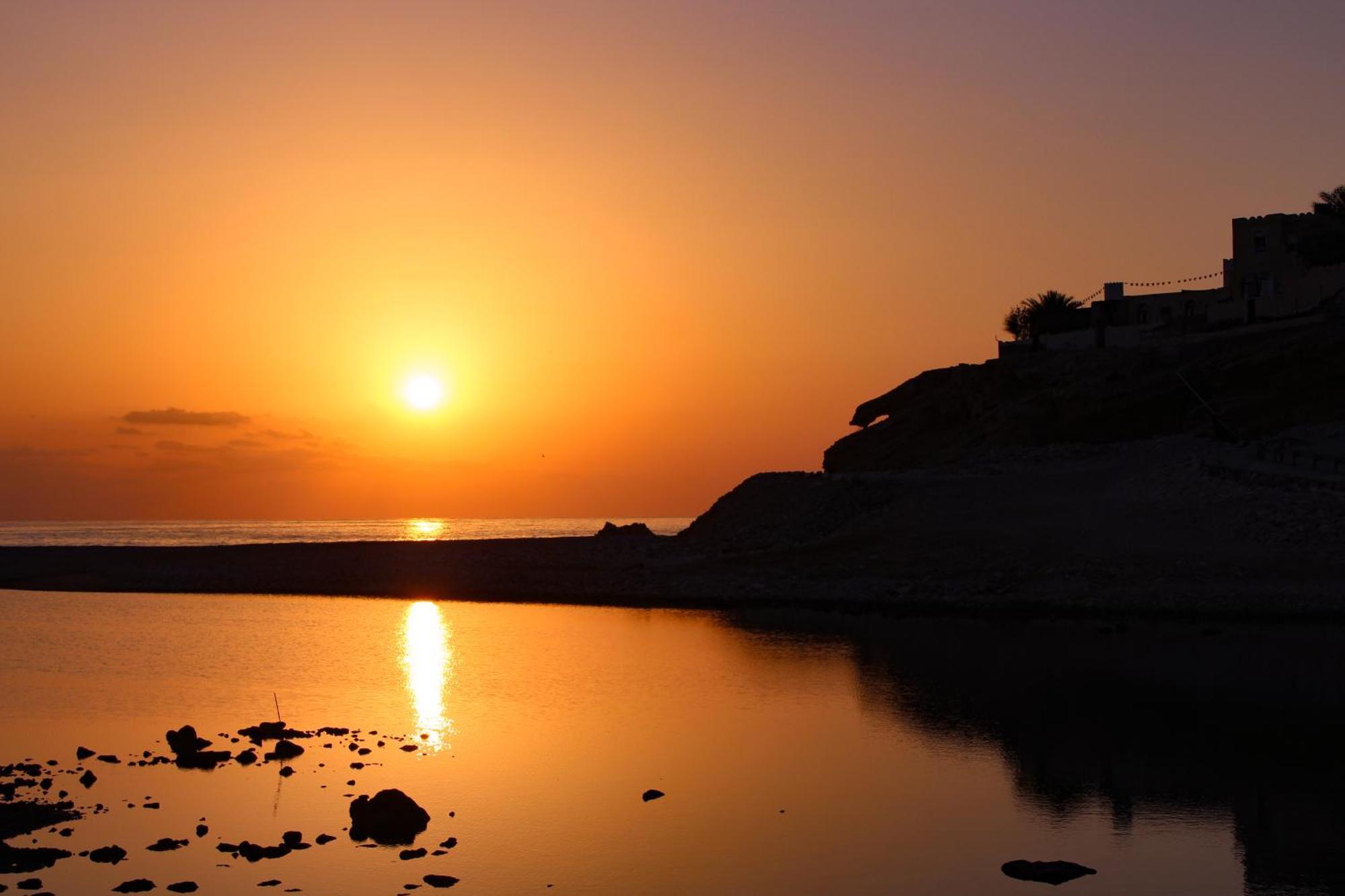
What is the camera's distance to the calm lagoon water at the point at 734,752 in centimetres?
1752

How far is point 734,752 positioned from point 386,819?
26.8 feet

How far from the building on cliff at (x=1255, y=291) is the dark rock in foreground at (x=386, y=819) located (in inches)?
2550

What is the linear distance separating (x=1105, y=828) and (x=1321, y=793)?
14.7ft

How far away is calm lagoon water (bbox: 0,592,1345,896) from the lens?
17516 mm

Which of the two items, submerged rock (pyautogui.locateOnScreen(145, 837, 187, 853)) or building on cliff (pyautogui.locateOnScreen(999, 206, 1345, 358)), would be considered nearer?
submerged rock (pyautogui.locateOnScreen(145, 837, 187, 853))

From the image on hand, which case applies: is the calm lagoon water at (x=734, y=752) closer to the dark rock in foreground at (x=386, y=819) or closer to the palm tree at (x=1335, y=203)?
the dark rock in foreground at (x=386, y=819)

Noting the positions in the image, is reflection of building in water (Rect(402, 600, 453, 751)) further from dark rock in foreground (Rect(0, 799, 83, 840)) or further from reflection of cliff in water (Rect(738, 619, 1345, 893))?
reflection of cliff in water (Rect(738, 619, 1345, 893))

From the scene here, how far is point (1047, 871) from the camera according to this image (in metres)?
17.0

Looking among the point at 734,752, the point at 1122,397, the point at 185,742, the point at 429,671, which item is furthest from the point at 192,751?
the point at 1122,397

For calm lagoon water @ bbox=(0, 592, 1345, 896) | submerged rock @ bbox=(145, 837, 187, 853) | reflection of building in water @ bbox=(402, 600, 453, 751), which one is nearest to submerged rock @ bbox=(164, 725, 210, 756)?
calm lagoon water @ bbox=(0, 592, 1345, 896)

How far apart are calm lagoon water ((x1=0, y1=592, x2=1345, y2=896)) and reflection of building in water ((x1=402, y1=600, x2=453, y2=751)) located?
0.49ft

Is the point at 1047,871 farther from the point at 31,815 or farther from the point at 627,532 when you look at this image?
the point at 627,532

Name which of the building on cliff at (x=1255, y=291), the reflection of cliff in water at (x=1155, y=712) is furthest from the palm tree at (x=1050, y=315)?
the reflection of cliff in water at (x=1155, y=712)

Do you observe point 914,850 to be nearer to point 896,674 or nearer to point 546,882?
point 546,882
